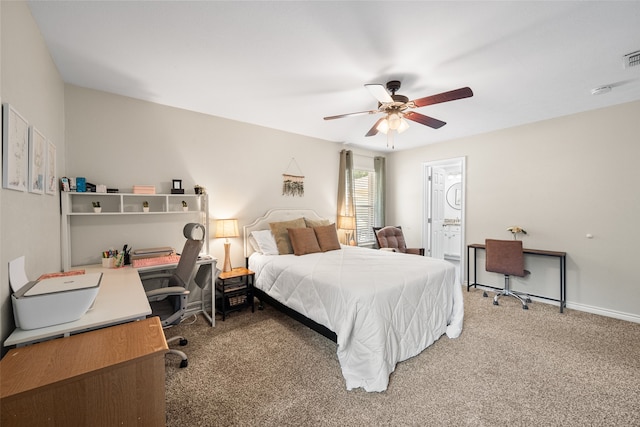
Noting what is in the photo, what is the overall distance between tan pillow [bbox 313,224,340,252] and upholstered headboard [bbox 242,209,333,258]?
540mm


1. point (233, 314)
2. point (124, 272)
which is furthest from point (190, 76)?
point (233, 314)

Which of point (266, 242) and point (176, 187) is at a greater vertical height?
point (176, 187)

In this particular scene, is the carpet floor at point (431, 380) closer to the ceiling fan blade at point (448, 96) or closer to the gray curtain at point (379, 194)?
the ceiling fan blade at point (448, 96)

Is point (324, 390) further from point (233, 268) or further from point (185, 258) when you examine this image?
point (233, 268)

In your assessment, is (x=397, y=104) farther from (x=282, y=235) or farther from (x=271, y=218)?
(x=271, y=218)

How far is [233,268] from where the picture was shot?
3.71 m

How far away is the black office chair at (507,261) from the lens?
3604 millimetres

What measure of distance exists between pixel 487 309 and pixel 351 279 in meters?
2.35

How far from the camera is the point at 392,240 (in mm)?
4688

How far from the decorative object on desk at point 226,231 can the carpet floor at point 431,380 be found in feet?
2.62

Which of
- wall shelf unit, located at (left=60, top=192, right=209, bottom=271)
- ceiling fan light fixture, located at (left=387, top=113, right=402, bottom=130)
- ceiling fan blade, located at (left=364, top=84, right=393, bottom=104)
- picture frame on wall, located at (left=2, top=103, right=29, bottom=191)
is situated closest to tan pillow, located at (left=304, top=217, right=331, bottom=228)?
wall shelf unit, located at (left=60, top=192, right=209, bottom=271)

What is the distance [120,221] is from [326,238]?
2509mm

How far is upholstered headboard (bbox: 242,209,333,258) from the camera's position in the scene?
3.82 metres

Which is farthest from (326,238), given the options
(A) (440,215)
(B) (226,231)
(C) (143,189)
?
(A) (440,215)
